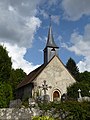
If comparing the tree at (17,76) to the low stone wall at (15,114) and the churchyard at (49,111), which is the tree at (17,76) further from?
the low stone wall at (15,114)

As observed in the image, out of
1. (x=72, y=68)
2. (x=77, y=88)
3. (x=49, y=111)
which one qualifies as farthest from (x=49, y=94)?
(x=72, y=68)

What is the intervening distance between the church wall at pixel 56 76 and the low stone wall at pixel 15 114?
2324cm

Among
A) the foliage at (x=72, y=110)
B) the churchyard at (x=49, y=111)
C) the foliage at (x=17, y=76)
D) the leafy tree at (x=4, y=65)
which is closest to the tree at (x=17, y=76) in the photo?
the foliage at (x=17, y=76)

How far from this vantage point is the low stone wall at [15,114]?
16.5 metres

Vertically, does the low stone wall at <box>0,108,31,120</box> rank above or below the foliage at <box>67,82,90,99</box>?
below

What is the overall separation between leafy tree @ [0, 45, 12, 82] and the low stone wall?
83.5 ft

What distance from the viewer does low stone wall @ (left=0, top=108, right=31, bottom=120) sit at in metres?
16.5

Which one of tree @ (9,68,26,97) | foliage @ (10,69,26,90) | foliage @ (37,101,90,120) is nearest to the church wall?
tree @ (9,68,26,97)

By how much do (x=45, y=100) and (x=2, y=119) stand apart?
3.07m

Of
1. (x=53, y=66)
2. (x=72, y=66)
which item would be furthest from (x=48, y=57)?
(x=72, y=66)

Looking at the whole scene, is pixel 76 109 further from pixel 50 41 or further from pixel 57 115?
pixel 50 41

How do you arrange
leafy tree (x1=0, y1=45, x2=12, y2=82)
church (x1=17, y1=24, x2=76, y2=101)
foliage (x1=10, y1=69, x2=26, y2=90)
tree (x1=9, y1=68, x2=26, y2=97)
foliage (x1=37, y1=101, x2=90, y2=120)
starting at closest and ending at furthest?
foliage (x1=37, y1=101, x2=90, y2=120)
church (x1=17, y1=24, x2=76, y2=101)
leafy tree (x1=0, y1=45, x2=12, y2=82)
tree (x1=9, y1=68, x2=26, y2=97)
foliage (x1=10, y1=69, x2=26, y2=90)

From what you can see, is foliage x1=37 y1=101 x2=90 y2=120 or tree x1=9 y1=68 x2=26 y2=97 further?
tree x1=9 y1=68 x2=26 y2=97

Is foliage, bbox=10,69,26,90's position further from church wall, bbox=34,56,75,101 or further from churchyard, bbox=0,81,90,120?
churchyard, bbox=0,81,90,120
